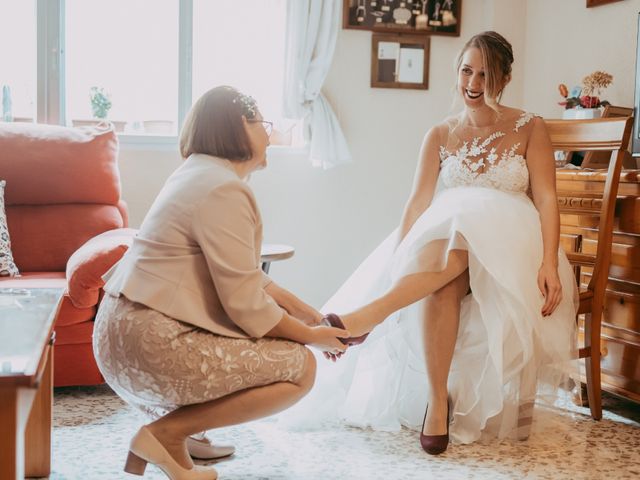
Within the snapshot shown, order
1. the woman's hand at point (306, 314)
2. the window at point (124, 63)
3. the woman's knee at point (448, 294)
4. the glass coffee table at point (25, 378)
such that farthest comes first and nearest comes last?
the window at point (124, 63)
the woman's knee at point (448, 294)
the woman's hand at point (306, 314)
the glass coffee table at point (25, 378)

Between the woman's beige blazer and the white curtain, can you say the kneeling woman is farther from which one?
the white curtain

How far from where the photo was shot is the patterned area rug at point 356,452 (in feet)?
7.77

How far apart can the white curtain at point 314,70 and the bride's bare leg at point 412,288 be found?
70.9 inches

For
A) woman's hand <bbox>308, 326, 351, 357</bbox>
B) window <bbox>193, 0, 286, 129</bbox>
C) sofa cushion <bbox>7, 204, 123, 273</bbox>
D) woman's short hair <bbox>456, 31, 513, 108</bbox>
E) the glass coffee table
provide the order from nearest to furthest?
the glass coffee table, woman's hand <bbox>308, 326, 351, 357</bbox>, woman's short hair <bbox>456, 31, 513, 108</bbox>, sofa cushion <bbox>7, 204, 123, 273</bbox>, window <bbox>193, 0, 286, 129</bbox>

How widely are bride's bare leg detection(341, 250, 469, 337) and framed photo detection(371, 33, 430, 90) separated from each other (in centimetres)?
203

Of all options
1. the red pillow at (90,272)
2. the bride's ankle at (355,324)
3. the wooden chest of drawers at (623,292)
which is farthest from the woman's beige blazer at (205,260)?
the wooden chest of drawers at (623,292)

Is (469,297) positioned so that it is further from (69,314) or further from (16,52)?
(16,52)

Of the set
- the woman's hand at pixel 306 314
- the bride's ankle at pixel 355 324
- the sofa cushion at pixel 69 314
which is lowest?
the sofa cushion at pixel 69 314

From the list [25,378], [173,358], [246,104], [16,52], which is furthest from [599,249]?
[16,52]

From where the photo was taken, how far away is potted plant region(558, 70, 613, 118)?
353 cm

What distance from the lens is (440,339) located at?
259cm

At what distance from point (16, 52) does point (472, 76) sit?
7.72 ft

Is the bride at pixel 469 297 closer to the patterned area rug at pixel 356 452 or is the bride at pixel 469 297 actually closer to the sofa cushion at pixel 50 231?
the patterned area rug at pixel 356 452

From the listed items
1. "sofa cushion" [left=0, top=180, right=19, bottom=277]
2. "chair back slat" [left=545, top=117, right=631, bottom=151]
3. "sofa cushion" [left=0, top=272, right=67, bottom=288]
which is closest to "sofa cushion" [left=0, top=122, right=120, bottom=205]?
"sofa cushion" [left=0, top=180, right=19, bottom=277]
